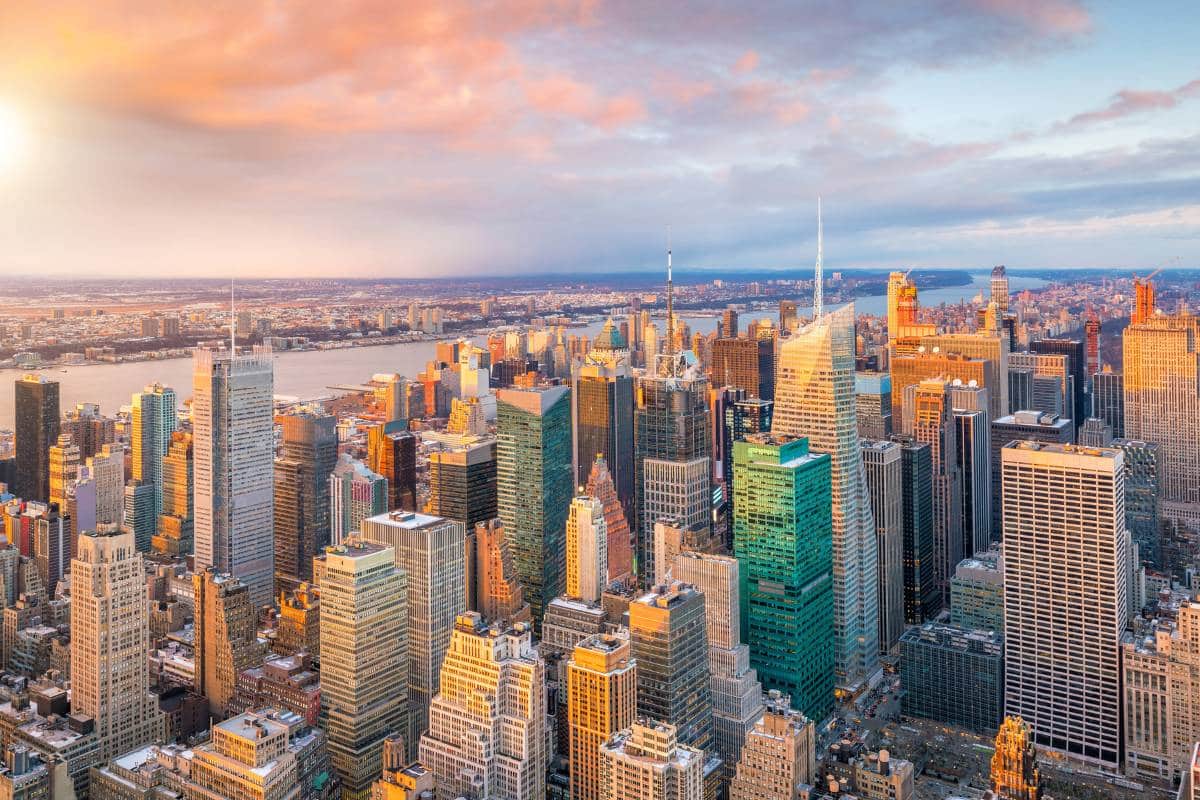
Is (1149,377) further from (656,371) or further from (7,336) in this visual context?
(7,336)

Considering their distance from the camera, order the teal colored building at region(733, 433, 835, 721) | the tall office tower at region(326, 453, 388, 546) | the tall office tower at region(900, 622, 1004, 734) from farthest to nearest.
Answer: the tall office tower at region(326, 453, 388, 546) < the tall office tower at region(900, 622, 1004, 734) < the teal colored building at region(733, 433, 835, 721)

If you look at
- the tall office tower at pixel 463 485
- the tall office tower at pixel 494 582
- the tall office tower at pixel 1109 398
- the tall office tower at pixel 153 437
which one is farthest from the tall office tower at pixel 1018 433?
the tall office tower at pixel 153 437

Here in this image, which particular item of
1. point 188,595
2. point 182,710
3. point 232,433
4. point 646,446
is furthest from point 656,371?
point 182,710

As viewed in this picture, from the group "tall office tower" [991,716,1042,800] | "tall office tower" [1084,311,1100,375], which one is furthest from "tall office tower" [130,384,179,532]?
"tall office tower" [1084,311,1100,375]

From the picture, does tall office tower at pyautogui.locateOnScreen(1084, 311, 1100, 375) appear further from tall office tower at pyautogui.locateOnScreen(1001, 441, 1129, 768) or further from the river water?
the river water

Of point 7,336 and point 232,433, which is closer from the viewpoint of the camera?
point 7,336
